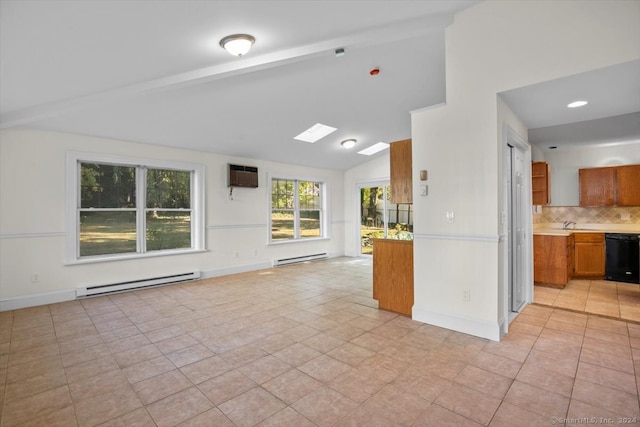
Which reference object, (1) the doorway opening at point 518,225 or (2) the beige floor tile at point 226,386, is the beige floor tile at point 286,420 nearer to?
(2) the beige floor tile at point 226,386

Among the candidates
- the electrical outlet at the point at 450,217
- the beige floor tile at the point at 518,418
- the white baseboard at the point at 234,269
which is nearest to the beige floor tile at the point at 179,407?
the beige floor tile at the point at 518,418

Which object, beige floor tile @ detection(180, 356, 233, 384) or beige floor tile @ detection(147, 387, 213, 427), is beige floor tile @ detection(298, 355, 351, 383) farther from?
beige floor tile @ detection(147, 387, 213, 427)

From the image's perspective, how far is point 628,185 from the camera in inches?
213

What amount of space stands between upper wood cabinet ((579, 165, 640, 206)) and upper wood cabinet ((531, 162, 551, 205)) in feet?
3.44

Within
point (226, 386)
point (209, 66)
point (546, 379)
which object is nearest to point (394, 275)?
point (546, 379)

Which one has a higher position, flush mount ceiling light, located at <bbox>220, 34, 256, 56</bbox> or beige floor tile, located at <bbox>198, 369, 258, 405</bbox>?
flush mount ceiling light, located at <bbox>220, 34, 256, 56</bbox>

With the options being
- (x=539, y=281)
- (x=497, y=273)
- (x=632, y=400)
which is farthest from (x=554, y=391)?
(x=539, y=281)

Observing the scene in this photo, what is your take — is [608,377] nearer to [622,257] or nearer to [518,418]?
[518,418]

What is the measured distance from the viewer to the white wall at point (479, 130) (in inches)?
97.7

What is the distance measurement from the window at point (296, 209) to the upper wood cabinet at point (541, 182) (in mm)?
4636

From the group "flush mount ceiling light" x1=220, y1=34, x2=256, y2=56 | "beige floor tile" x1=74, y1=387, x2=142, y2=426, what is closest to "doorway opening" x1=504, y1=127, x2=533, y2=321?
"flush mount ceiling light" x1=220, y1=34, x2=256, y2=56

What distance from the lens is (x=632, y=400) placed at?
6.64ft

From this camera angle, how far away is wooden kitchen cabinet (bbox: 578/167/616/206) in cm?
558

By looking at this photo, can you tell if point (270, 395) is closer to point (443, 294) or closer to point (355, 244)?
point (443, 294)
